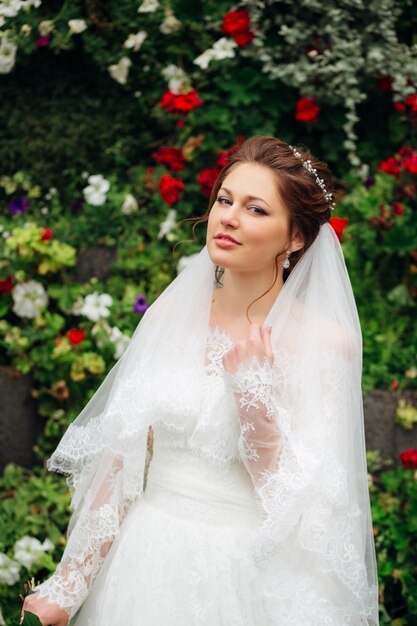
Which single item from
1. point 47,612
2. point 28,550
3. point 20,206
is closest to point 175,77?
point 20,206

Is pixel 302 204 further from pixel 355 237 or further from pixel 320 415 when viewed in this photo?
pixel 355 237

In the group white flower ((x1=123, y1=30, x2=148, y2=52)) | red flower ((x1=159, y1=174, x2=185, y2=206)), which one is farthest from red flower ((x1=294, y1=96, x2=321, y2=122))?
white flower ((x1=123, y1=30, x2=148, y2=52))

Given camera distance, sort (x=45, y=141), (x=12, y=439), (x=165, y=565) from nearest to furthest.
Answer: (x=165, y=565) < (x=12, y=439) < (x=45, y=141)

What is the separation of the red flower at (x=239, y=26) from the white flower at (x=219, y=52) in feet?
0.15

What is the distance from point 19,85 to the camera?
4938 mm

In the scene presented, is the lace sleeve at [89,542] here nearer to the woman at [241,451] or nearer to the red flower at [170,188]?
the woman at [241,451]

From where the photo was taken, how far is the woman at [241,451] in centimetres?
226

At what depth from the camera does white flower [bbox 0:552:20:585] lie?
3.19m

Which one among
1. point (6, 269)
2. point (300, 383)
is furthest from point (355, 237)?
point (300, 383)

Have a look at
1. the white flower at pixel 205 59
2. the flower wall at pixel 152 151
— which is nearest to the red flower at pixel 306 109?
the flower wall at pixel 152 151

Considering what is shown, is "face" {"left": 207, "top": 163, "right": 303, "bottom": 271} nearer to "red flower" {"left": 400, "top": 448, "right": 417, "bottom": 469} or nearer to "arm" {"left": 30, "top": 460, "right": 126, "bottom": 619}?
"arm" {"left": 30, "top": 460, "right": 126, "bottom": 619}

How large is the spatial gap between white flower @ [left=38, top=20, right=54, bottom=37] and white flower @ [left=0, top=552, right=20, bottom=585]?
2.74 m

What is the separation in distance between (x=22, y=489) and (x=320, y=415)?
193 centimetres

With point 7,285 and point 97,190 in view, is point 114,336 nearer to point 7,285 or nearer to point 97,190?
point 7,285
